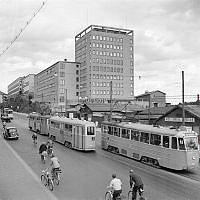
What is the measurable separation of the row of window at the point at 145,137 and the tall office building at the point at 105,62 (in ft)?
342

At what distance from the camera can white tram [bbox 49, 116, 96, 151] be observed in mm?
30422

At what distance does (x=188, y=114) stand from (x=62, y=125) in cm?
1497

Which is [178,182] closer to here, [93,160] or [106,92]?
[93,160]

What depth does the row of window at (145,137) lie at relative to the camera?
71.9 feet

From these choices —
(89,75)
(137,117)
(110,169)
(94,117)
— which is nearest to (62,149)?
(110,169)

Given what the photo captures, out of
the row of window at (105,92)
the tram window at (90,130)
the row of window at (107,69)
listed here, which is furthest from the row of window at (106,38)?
the tram window at (90,130)

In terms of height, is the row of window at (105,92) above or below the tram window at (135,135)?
above

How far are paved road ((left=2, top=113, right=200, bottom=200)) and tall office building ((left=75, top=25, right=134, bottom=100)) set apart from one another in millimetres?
107116

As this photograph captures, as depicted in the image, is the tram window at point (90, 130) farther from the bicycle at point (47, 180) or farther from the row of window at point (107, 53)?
the row of window at point (107, 53)

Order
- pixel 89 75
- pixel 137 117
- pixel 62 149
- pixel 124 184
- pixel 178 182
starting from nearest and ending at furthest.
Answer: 1. pixel 124 184
2. pixel 178 182
3. pixel 62 149
4. pixel 137 117
5. pixel 89 75

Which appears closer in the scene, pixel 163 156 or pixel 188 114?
pixel 163 156

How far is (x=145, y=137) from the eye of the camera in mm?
25047

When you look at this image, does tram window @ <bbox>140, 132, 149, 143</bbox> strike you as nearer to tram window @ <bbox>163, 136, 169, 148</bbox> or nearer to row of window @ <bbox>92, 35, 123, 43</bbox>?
tram window @ <bbox>163, 136, 169, 148</bbox>

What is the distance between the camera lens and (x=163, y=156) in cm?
2280
